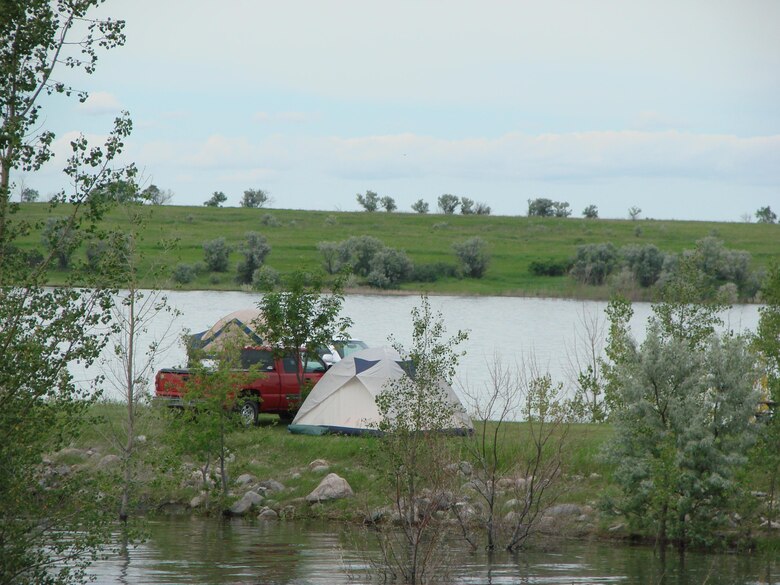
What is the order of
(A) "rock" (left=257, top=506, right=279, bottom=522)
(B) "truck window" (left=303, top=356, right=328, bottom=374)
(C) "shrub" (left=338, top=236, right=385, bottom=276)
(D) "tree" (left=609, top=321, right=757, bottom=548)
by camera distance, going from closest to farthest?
(D) "tree" (left=609, top=321, right=757, bottom=548)
(A) "rock" (left=257, top=506, right=279, bottom=522)
(B) "truck window" (left=303, top=356, right=328, bottom=374)
(C) "shrub" (left=338, top=236, right=385, bottom=276)

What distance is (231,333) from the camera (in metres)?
24.7

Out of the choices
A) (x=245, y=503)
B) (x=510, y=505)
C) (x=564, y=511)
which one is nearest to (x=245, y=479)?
(x=245, y=503)

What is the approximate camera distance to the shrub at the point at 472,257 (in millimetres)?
87312

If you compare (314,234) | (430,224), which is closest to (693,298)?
(314,234)

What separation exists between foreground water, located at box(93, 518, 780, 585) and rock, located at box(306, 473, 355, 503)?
49.5 inches

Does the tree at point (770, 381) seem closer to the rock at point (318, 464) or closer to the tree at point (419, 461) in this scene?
the tree at point (419, 461)

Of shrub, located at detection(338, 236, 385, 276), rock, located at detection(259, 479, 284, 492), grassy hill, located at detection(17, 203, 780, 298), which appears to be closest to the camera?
rock, located at detection(259, 479, 284, 492)

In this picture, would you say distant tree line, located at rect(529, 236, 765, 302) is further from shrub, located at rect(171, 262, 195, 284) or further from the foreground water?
the foreground water

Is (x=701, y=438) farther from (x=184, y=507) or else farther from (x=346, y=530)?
(x=184, y=507)

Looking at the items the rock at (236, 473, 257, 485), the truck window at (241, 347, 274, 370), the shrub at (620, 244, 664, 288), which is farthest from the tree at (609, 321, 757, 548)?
the shrub at (620, 244, 664, 288)

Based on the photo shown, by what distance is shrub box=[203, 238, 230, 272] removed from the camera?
265 feet

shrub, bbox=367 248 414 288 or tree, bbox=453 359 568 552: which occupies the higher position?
shrub, bbox=367 248 414 288

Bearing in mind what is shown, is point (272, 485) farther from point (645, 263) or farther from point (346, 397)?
point (645, 263)

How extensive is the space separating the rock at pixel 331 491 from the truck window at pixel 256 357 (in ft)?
15.1
